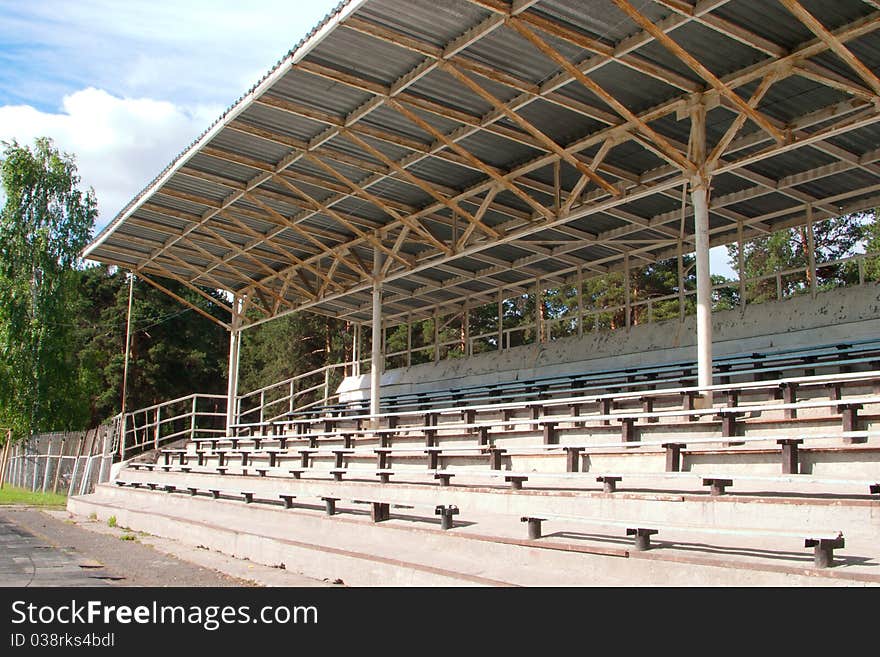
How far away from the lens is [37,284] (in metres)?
40.2

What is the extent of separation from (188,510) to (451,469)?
693 centimetres

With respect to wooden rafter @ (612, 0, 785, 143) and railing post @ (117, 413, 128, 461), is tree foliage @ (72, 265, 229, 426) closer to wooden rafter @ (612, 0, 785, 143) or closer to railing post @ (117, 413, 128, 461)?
railing post @ (117, 413, 128, 461)

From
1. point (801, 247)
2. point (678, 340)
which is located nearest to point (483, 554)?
point (678, 340)

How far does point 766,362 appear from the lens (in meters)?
15.3

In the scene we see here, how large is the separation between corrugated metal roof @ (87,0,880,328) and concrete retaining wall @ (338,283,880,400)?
2.19 m

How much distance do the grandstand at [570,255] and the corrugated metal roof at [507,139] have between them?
2.5 inches

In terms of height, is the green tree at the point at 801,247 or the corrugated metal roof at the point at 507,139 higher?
the green tree at the point at 801,247

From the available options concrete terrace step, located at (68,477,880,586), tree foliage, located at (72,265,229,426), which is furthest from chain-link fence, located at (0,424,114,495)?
tree foliage, located at (72,265,229,426)

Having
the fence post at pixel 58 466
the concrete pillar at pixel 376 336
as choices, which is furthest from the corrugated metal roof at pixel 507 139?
the fence post at pixel 58 466

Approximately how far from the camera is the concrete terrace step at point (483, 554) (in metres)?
6.80

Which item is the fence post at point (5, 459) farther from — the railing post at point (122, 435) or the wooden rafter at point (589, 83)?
the wooden rafter at point (589, 83)

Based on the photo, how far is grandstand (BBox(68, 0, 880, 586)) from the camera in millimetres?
8719
